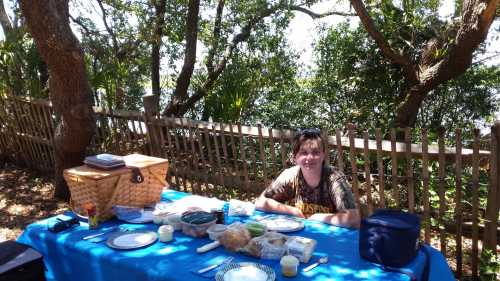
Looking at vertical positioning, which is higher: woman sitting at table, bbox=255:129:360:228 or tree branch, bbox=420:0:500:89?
tree branch, bbox=420:0:500:89

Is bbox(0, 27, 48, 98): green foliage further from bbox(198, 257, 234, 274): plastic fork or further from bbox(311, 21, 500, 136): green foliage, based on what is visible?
bbox(198, 257, 234, 274): plastic fork

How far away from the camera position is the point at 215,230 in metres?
2.30

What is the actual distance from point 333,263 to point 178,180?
346cm

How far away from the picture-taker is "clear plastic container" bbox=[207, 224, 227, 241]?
2258 mm

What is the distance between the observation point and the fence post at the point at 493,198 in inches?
119

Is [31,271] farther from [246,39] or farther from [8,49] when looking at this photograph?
[246,39]

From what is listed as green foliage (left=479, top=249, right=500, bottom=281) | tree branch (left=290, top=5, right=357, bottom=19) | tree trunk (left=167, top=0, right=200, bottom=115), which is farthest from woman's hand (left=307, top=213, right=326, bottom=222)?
tree branch (left=290, top=5, right=357, bottom=19)

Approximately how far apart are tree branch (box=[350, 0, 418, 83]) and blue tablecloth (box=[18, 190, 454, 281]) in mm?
3425

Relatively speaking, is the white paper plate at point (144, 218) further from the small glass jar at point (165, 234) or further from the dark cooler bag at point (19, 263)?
the dark cooler bag at point (19, 263)

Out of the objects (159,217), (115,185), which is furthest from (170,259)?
(115,185)

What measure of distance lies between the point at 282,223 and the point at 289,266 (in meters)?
0.65

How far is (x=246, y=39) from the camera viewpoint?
7879mm

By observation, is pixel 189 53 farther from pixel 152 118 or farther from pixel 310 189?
pixel 310 189

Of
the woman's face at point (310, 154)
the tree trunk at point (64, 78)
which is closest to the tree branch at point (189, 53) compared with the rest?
the tree trunk at point (64, 78)
